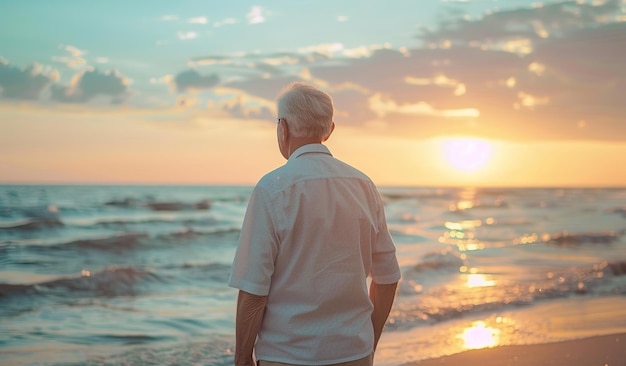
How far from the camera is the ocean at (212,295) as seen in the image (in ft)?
21.9

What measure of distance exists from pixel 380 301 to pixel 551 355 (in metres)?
3.91

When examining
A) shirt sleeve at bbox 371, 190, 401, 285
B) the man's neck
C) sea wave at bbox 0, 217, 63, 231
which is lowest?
sea wave at bbox 0, 217, 63, 231

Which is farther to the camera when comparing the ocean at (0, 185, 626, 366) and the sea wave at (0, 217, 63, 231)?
the sea wave at (0, 217, 63, 231)

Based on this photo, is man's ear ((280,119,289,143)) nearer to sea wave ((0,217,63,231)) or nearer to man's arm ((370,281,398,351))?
man's arm ((370,281,398,351))

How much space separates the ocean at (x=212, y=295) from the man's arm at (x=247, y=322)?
3.86 m

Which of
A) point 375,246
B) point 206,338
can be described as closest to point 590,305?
point 206,338

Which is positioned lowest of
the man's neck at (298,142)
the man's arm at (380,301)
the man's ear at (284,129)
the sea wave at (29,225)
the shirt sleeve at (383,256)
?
the sea wave at (29,225)

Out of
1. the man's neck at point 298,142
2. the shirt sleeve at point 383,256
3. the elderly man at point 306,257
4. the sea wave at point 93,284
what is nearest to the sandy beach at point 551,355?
the shirt sleeve at point 383,256

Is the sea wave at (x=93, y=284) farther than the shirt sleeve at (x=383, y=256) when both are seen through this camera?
Yes

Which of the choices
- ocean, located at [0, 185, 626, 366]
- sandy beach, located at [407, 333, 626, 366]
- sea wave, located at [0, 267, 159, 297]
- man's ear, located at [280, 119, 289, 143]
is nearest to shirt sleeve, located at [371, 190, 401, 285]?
man's ear, located at [280, 119, 289, 143]

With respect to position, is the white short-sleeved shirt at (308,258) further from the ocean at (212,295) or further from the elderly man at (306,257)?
the ocean at (212,295)

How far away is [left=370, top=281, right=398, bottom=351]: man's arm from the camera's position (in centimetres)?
259

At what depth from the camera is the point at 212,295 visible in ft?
33.4

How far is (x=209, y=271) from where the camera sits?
13125 mm
